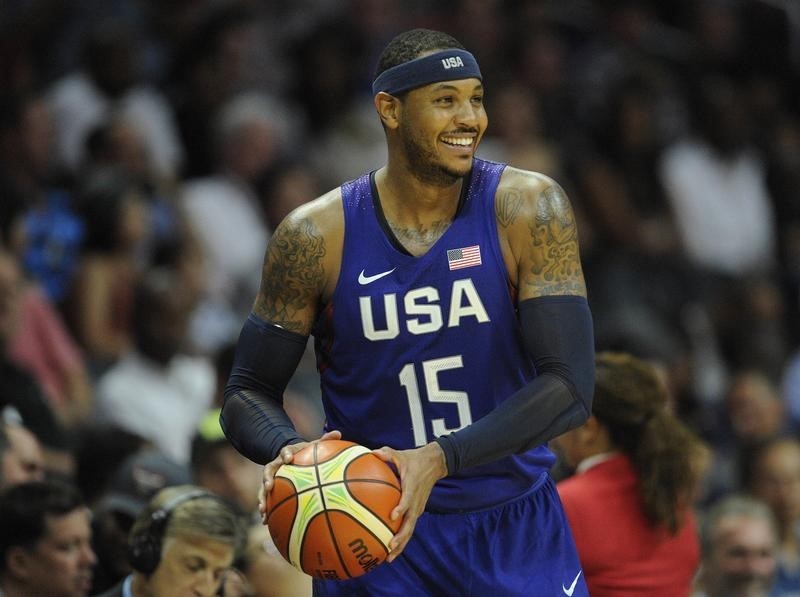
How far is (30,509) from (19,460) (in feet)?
2.22

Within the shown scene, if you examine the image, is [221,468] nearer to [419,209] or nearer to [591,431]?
[591,431]

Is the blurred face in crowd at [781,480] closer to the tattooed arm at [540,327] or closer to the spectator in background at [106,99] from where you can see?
the tattooed arm at [540,327]

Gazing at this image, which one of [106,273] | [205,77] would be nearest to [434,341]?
[106,273]

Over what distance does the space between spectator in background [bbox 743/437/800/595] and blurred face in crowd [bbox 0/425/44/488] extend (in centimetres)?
380

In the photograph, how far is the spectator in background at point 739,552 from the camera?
713 centimetres

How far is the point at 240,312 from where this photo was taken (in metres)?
9.77

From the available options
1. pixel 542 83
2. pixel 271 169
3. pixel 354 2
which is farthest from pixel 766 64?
pixel 271 169

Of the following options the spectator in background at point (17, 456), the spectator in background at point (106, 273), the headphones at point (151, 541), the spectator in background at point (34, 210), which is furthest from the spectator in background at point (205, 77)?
the headphones at point (151, 541)

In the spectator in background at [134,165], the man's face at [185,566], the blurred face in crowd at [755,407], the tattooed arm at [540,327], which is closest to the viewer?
the tattooed arm at [540,327]

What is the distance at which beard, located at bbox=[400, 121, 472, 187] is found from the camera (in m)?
4.68

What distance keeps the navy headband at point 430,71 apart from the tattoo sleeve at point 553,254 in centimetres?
45

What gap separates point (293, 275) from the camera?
4.72m

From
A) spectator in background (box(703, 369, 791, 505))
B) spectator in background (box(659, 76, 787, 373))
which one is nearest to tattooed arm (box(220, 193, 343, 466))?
spectator in background (box(703, 369, 791, 505))

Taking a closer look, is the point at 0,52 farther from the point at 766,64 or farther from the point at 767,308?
the point at 766,64
